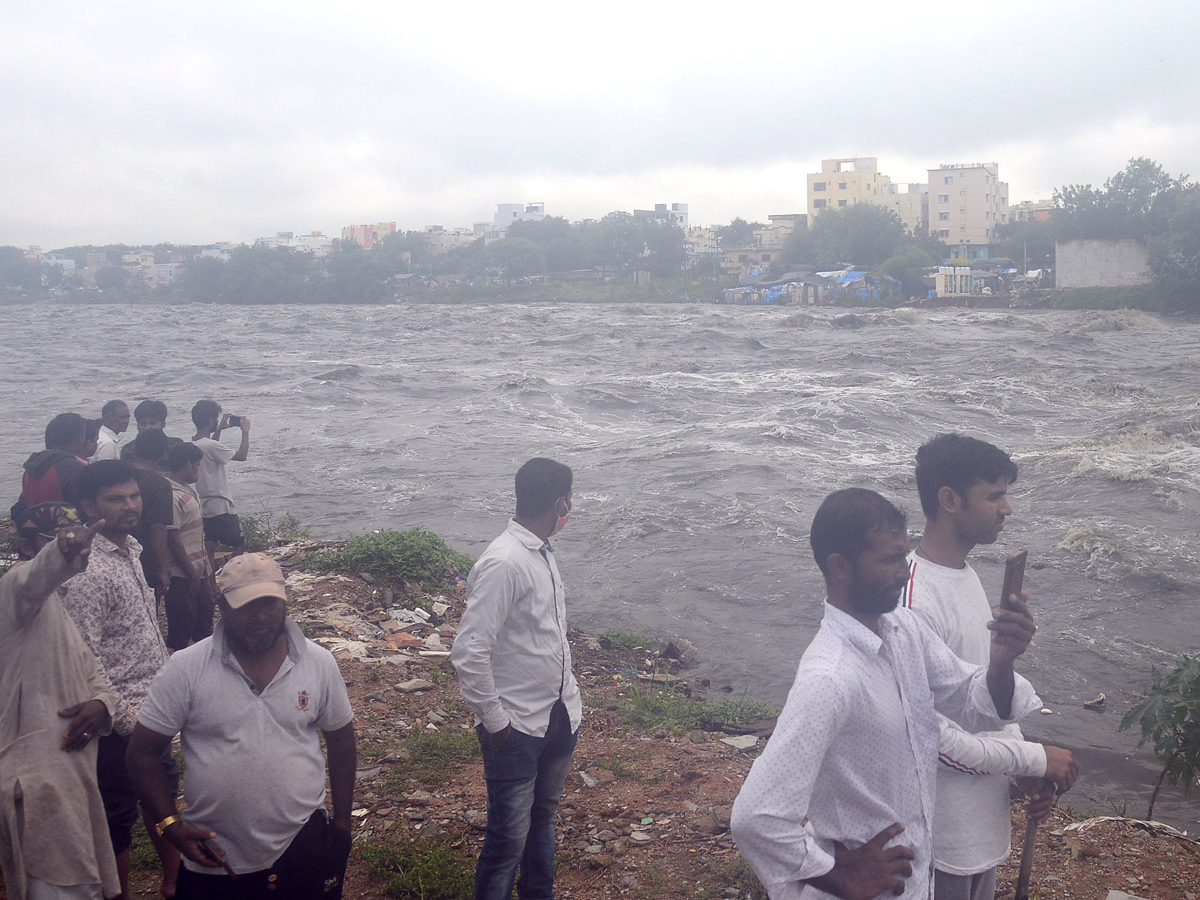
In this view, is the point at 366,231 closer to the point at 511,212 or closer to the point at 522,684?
the point at 511,212

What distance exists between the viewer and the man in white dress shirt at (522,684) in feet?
9.38

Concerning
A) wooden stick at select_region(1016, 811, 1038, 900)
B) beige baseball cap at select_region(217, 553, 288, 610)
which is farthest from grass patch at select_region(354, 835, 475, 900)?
wooden stick at select_region(1016, 811, 1038, 900)

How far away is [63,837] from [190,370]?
30.7 meters

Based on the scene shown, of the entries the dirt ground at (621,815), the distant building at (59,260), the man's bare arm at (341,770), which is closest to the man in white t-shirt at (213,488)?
the dirt ground at (621,815)

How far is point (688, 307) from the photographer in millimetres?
56219

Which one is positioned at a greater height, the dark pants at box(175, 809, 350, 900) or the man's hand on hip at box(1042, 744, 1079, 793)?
the man's hand on hip at box(1042, 744, 1079, 793)

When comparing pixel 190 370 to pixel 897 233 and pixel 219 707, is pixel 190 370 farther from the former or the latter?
pixel 897 233

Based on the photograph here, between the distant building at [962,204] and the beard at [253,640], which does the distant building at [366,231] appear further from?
the beard at [253,640]

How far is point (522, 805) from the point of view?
2885 millimetres

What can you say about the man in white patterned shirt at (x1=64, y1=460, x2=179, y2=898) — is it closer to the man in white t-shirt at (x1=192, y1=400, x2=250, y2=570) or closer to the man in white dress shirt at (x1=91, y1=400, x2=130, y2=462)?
the man in white t-shirt at (x1=192, y1=400, x2=250, y2=570)

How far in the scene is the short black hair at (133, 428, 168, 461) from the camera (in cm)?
526

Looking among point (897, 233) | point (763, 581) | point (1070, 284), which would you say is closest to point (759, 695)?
point (763, 581)

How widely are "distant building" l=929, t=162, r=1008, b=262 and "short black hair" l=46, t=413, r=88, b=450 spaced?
74761 mm

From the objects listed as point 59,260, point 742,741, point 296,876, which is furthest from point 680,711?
point 59,260
